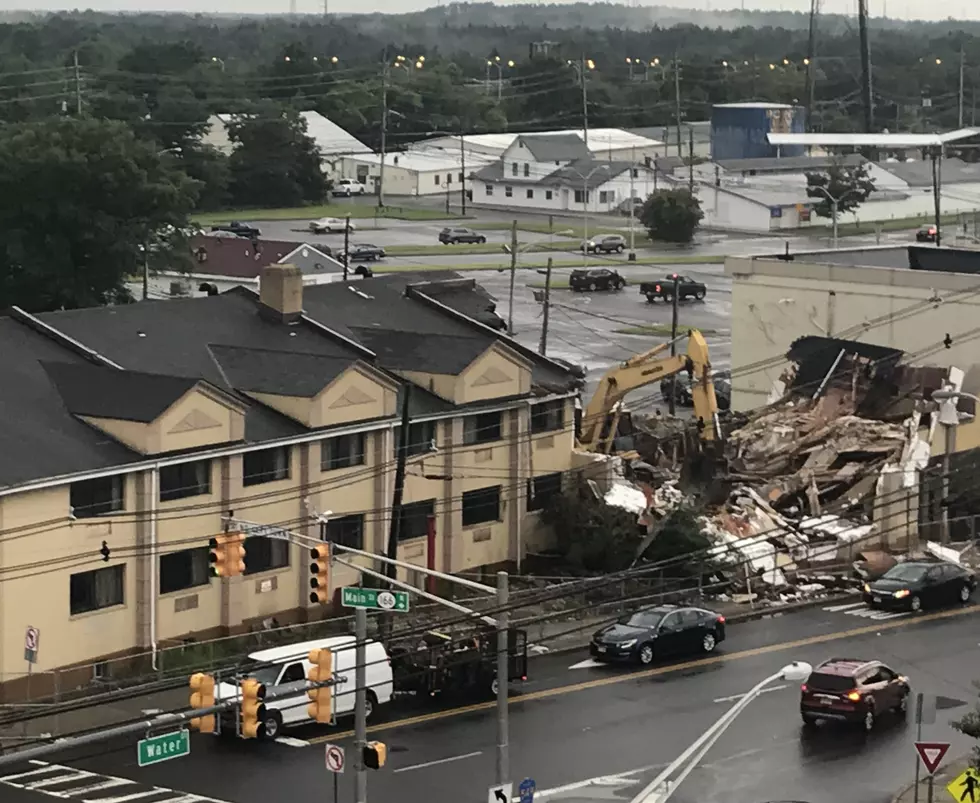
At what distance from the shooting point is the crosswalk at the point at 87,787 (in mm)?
31734

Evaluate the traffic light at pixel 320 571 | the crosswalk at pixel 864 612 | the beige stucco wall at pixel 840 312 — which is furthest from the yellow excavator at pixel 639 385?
the traffic light at pixel 320 571

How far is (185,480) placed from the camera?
42062 millimetres

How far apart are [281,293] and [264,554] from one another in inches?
349

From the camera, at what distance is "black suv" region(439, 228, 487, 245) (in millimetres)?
127625

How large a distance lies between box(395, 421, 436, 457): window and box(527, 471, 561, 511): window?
11.5 ft

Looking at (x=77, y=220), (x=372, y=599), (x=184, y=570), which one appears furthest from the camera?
(x=77, y=220)

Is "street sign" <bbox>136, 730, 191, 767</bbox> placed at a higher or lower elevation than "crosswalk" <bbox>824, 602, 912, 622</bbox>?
higher

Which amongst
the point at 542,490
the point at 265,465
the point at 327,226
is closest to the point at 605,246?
the point at 327,226

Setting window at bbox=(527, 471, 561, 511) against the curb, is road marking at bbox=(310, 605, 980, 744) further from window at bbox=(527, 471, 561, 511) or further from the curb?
window at bbox=(527, 471, 561, 511)

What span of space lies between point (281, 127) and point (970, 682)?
11301 cm

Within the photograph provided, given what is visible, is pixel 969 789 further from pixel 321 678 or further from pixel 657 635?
pixel 657 635

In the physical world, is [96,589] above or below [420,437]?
below

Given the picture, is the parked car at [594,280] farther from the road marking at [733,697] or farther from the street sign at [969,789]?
the street sign at [969,789]

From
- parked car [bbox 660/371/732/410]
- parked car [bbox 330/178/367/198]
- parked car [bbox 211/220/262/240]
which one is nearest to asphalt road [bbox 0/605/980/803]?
parked car [bbox 660/371/732/410]
